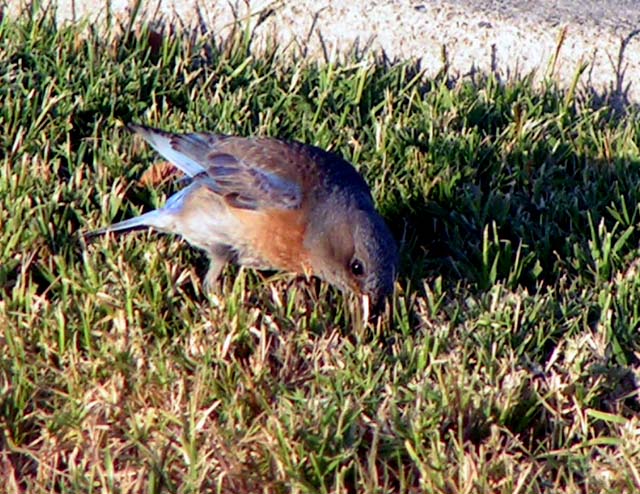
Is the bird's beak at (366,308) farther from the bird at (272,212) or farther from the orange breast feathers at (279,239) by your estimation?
the orange breast feathers at (279,239)

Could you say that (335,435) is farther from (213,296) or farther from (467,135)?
(467,135)

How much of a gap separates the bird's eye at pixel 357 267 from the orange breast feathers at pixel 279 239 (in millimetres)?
215

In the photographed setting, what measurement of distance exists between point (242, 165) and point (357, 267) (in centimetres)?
69

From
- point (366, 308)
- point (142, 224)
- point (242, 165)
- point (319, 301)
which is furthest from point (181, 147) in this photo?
point (366, 308)

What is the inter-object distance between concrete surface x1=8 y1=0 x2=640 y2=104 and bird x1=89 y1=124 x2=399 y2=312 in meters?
1.07

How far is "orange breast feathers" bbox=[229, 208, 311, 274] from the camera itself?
5004 mm

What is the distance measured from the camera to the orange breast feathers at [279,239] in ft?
16.4

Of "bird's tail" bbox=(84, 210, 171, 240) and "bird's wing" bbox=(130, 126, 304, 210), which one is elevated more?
"bird's wing" bbox=(130, 126, 304, 210)

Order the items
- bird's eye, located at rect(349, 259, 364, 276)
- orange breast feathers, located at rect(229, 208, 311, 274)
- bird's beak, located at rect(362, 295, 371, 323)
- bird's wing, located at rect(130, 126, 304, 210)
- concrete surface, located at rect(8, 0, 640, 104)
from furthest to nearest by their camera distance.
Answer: concrete surface, located at rect(8, 0, 640, 104) → bird's wing, located at rect(130, 126, 304, 210) → orange breast feathers, located at rect(229, 208, 311, 274) → bird's eye, located at rect(349, 259, 364, 276) → bird's beak, located at rect(362, 295, 371, 323)

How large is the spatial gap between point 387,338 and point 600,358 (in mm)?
726

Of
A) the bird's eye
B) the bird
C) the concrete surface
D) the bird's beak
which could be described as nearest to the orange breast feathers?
the bird

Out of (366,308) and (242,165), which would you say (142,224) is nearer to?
(242,165)

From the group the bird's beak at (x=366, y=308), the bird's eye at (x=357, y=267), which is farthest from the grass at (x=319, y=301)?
the bird's eye at (x=357, y=267)

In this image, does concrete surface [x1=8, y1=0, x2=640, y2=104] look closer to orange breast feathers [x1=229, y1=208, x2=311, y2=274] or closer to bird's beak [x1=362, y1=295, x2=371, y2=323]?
orange breast feathers [x1=229, y1=208, x2=311, y2=274]
